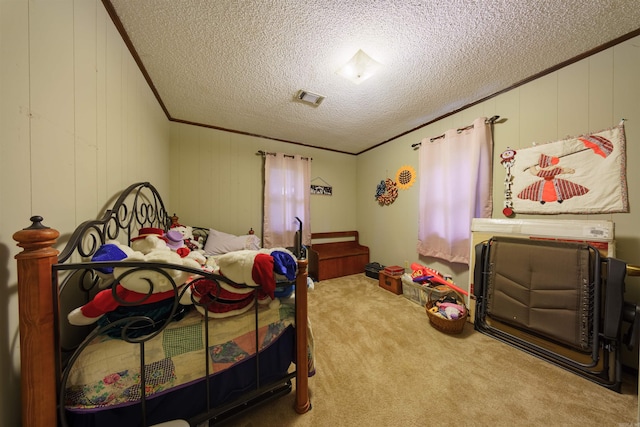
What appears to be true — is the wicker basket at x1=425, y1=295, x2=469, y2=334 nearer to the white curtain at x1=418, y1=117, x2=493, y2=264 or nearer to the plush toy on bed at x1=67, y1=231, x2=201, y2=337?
the white curtain at x1=418, y1=117, x2=493, y2=264

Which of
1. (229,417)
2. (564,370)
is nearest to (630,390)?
(564,370)

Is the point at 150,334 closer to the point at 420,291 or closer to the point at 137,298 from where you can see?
the point at 137,298

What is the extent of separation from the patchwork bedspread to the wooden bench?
224cm

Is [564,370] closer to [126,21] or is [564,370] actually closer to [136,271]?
[136,271]

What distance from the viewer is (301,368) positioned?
100 centimetres

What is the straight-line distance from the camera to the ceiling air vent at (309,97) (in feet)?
6.44

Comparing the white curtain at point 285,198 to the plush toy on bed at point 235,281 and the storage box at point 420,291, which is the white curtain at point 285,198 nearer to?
the storage box at point 420,291

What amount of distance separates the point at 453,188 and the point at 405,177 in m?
0.75

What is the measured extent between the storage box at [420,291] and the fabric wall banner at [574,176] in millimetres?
1038

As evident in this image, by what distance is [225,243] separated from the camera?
2.43 m

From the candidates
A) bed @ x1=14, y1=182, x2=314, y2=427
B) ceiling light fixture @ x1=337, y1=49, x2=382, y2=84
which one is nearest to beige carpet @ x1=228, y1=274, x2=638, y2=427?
bed @ x1=14, y1=182, x2=314, y2=427

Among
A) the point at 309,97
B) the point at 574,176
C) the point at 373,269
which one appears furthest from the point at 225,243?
the point at 574,176

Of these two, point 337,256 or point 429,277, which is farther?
point 337,256

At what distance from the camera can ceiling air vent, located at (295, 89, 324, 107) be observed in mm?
1962
